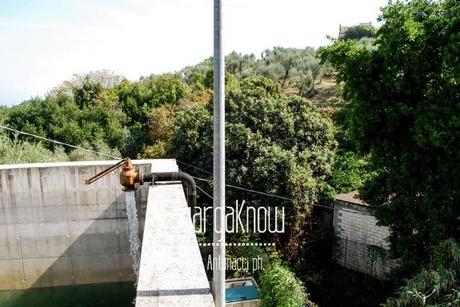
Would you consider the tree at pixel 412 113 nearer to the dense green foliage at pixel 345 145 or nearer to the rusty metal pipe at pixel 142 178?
the dense green foliage at pixel 345 145

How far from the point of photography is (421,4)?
6.47 m

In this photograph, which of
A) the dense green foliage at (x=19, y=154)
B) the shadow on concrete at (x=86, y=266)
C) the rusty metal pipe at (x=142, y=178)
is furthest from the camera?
the dense green foliage at (x=19, y=154)

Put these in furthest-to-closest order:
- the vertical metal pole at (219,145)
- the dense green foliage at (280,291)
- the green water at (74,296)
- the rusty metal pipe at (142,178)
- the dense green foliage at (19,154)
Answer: the dense green foliage at (19,154) < the green water at (74,296) < the dense green foliage at (280,291) < the rusty metal pipe at (142,178) < the vertical metal pole at (219,145)

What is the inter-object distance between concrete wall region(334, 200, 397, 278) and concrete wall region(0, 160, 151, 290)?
5.32m

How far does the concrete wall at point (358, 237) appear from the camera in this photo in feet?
31.8

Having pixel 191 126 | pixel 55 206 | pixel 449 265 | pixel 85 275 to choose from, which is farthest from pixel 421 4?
pixel 85 275

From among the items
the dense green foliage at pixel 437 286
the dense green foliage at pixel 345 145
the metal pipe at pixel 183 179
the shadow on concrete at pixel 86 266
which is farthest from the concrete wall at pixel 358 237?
the metal pipe at pixel 183 179

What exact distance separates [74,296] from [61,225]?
64.8 inches

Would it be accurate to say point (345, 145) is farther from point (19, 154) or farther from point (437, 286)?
point (19, 154)

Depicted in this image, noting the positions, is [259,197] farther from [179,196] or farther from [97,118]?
[97,118]

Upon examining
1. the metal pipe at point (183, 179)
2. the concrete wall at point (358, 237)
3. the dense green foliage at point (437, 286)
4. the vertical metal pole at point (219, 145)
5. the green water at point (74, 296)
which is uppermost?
the vertical metal pole at point (219, 145)

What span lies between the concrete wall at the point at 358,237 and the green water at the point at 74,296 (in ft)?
18.2

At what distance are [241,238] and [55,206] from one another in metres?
4.27

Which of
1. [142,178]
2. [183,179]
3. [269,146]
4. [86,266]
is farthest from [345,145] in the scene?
[142,178]
